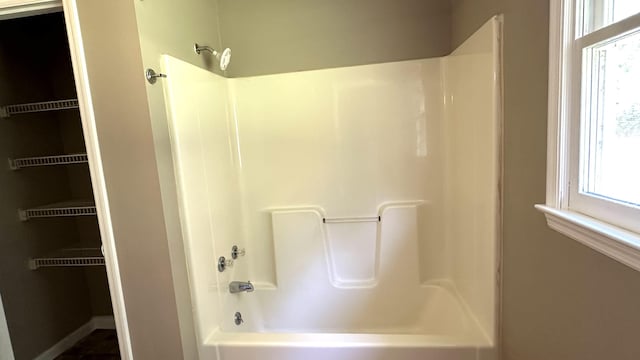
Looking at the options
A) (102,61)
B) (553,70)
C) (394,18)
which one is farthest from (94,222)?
(553,70)

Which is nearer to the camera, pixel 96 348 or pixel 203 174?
pixel 203 174

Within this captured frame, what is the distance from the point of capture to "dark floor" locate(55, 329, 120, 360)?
2443 mm

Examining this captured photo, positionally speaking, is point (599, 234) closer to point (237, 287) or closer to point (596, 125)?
point (596, 125)

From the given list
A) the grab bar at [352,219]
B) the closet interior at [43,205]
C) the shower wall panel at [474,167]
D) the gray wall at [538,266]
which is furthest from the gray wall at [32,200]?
the gray wall at [538,266]

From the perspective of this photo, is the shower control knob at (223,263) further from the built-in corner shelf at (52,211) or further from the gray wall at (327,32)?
the gray wall at (327,32)

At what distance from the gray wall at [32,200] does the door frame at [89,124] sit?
43.9 inches

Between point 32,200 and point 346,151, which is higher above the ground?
point 346,151

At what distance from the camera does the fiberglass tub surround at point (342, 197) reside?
2057 millimetres

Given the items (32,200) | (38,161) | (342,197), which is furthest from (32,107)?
(342,197)

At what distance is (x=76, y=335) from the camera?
264cm

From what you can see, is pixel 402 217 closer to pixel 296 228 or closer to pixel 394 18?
pixel 296 228

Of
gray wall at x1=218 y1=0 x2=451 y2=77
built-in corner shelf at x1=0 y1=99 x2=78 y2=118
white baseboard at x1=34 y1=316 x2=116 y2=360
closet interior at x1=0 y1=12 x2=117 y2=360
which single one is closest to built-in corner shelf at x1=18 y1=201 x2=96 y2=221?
closet interior at x1=0 y1=12 x2=117 y2=360

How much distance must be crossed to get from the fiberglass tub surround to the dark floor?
116cm

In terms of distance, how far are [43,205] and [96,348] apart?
1.13 meters
